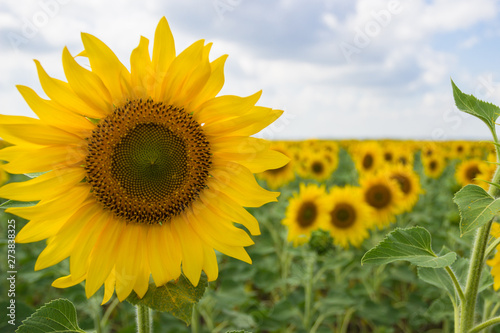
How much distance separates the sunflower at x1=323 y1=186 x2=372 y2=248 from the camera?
526 cm

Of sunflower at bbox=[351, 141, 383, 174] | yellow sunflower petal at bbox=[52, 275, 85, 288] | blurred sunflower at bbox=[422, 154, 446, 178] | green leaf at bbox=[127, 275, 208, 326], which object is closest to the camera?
green leaf at bbox=[127, 275, 208, 326]

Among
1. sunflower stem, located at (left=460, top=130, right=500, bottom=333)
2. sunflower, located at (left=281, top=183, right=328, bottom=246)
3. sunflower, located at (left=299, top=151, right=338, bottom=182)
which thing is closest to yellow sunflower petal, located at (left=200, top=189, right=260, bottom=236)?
sunflower stem, located at (left=460, top=130, right=500, bottom=333)

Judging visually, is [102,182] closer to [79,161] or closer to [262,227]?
[79,161]

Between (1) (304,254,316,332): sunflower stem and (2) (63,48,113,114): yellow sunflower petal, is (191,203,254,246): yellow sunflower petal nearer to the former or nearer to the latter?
(2) (63,48,113,114): yellow sunflower petal

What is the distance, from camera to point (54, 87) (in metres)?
1.47

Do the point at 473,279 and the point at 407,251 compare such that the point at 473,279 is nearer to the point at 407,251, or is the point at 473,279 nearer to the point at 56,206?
the point at 407,251

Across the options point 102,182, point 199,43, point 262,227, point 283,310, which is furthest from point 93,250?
point 262,227

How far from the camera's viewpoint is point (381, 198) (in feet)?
19.4

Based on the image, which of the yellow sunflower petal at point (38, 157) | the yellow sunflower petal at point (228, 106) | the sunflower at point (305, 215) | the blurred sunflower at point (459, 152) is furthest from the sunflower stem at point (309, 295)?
the blurred sunflower at point (459, 152)

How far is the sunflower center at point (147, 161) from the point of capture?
165 cm

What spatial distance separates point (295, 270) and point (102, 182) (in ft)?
10.8

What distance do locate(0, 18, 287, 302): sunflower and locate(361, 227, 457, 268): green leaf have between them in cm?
53

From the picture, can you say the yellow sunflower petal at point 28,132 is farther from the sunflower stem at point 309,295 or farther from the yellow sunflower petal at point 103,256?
the sunflower stem at point 309,295

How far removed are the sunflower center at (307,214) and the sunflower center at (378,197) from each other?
117 cm
